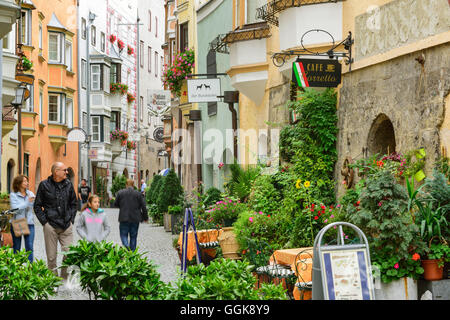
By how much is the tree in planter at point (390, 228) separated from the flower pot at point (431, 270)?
0.08 meters

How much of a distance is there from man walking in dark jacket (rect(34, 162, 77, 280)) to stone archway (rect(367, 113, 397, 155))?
15.1 feet

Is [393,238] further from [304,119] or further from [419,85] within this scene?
[304,119]

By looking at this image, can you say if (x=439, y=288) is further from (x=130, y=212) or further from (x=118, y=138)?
(x=118, y=138)

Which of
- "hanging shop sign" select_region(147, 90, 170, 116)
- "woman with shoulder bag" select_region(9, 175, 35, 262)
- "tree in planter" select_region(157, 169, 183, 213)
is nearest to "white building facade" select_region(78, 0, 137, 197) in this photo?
"hanging shop sign" select_region(147, 90, 170, 116)

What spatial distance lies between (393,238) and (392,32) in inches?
178

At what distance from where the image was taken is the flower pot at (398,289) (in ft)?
26.6

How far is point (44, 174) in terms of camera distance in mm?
40125

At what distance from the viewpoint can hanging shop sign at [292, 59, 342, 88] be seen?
40.6ft

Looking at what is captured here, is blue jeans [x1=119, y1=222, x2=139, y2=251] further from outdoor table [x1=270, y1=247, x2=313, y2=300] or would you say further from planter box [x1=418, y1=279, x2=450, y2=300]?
planter box [x1=418, y1=279, x2=450, y2=300]

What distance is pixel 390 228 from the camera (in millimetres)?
7918

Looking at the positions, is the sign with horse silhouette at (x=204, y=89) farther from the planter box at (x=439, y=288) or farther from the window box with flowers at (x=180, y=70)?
the planter box at (x=439, y=288)

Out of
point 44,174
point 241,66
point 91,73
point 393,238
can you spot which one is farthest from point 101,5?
point 393,238

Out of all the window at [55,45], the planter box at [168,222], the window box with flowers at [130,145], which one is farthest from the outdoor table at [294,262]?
the window box with flowers at [130,145]

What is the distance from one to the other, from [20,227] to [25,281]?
20.9ft
